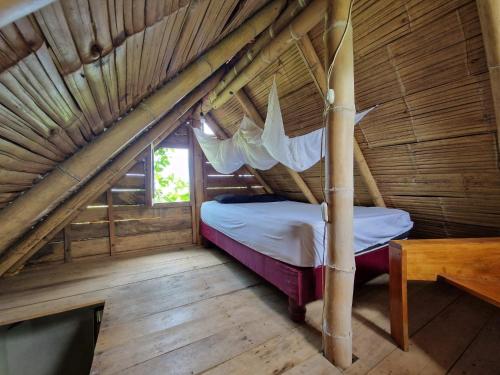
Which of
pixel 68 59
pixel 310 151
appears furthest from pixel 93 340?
pixel 310 151

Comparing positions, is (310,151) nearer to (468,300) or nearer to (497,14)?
(497,14)

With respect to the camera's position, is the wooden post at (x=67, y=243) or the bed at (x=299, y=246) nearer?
the bed at (x=299, y=246)

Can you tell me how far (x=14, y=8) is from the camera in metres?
0.35

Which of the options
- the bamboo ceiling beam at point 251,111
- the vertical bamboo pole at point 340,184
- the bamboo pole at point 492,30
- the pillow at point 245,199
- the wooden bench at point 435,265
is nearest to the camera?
the bamboo pole at point 492,30

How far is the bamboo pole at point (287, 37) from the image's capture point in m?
1.53

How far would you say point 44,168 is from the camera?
1.17 metres

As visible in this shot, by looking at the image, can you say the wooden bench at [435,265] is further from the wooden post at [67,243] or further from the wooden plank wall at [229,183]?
the wooden post at [67,243]

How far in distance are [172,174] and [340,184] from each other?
3.24 metres

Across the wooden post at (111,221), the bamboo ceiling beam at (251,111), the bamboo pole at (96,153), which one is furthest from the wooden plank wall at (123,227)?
the bamboo pole at (96,153)

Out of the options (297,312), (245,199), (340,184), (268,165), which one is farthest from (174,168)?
(340,184)

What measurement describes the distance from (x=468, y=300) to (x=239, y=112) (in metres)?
3.23

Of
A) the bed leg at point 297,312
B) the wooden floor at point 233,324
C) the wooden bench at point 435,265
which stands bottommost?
the wooden floor at point 233,324

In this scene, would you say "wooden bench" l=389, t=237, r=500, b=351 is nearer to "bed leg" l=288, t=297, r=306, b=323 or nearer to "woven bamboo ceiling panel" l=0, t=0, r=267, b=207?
"bed leg" l=288, t=297, r=306, b=323

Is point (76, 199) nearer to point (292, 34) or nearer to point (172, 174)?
point (172, 174)
